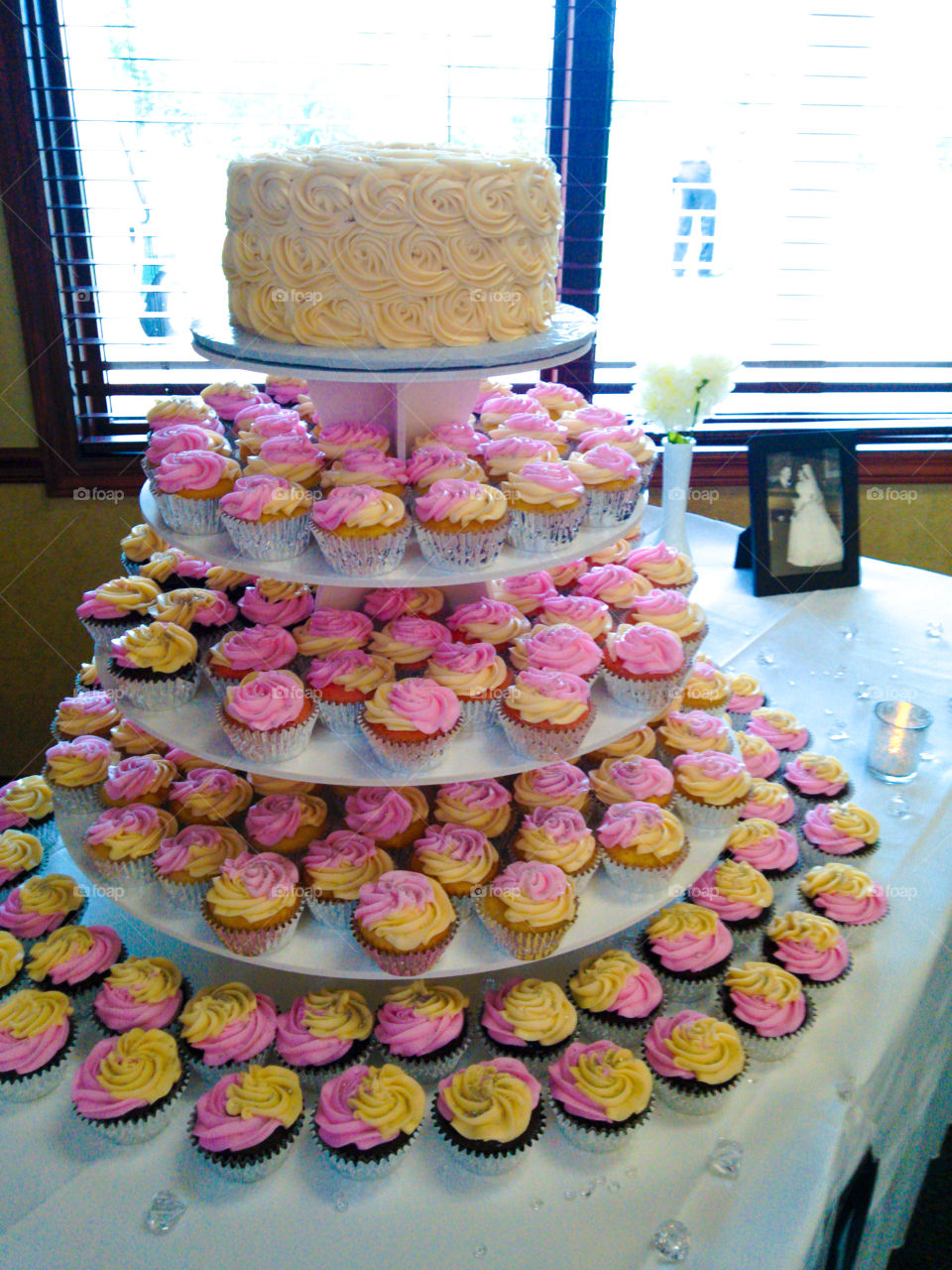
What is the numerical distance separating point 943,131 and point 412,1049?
4364 mm

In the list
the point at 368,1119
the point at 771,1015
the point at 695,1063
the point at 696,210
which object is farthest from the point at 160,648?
the point at 696,210

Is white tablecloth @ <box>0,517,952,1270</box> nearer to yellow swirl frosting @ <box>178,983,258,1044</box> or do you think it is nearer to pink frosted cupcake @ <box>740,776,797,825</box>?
yellow swirl frosting @ <box>178,983,258,1044</box>

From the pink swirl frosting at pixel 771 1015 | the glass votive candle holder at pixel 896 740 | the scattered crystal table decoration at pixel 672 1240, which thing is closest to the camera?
the scattered crystal table decoration at pixel 672 1240

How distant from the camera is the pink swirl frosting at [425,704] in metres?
1.71

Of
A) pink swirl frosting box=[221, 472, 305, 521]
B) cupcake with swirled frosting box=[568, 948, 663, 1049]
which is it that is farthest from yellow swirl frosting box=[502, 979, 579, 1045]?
pink swirl frosting box=[221, 472, 305, 521]

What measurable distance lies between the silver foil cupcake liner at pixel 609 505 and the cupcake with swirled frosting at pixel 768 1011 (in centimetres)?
97

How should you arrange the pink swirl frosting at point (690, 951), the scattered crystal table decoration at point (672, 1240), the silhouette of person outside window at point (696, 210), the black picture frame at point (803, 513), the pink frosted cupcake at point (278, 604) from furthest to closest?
the silhouette of person outside window at point (696, 210)
the black picture frame at point (803, 513)
the pink frosted cupcake at point (278, 604)
the pink swirl frosting at point (690, 951)
the scattered crystal table decoration at point (672, 1240)

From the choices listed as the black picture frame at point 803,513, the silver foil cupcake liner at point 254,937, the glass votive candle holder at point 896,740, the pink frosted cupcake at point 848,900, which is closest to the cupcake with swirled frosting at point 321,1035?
the silver foil cupcake liner at point 254,937

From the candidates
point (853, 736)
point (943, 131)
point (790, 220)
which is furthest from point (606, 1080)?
point (943, 131)

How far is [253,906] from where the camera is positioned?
1727mm

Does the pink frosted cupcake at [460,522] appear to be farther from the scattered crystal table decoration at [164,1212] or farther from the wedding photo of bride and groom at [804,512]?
the wedding photo of bride and groom at [804,512]

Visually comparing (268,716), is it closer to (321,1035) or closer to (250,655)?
(250,655)

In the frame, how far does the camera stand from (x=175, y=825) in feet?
6.61

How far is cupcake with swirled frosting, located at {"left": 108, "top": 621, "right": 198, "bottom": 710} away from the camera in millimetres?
1950
